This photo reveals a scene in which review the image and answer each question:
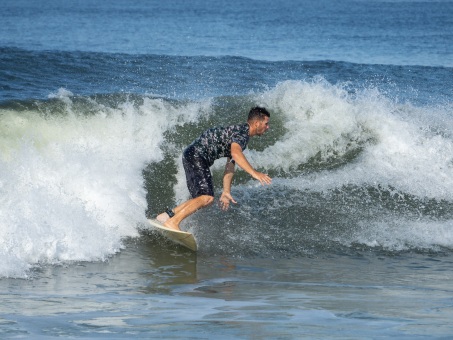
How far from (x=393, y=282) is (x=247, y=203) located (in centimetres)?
359

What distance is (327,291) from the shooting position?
735 cm

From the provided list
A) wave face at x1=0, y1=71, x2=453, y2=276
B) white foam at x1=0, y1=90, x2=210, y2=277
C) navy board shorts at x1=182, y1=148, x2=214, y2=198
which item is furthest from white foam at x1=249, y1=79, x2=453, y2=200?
navy board shorts at x1=182, y1=148, x2=214, y2=198

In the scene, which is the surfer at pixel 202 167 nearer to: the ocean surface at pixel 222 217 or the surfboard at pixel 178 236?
the surfboard at pixel 178 236

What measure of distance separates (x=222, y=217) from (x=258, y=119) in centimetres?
213

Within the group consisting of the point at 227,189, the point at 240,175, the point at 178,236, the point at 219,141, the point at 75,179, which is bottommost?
the point at 178,236

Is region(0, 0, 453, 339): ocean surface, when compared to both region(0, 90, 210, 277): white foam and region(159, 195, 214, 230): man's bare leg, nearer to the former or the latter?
region(0, 90, 210, 277): white foam

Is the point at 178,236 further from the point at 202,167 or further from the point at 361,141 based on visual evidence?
the point at 361,141

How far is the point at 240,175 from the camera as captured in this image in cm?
1273

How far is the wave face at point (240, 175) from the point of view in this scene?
9344 millimetres

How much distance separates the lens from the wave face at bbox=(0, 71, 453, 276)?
30.7 ft

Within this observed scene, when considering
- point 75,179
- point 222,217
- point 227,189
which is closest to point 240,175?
point 222,217

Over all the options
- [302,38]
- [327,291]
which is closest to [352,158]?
[327,291]

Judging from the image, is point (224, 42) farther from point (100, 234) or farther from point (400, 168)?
point (100, 234)

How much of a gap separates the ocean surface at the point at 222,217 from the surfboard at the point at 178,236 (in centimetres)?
11
